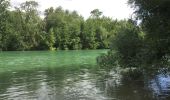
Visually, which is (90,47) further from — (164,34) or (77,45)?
(164,34)

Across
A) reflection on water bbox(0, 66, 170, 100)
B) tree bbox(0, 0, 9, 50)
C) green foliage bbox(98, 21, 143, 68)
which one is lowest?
reflection on water bbox(0, 66, 170, 100)

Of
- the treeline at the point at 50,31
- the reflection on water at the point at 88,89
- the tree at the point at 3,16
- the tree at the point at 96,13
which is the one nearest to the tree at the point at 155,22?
the reflection on water at the point at 88,89

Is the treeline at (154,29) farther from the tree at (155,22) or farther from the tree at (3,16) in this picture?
the tree at (3,16)

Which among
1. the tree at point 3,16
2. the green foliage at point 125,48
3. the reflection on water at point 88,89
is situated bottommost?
the reflection on water at point 88,89

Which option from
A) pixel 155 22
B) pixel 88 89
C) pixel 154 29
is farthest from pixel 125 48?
pixel 155 22

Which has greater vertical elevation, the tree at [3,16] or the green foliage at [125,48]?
the tree at [3,16]

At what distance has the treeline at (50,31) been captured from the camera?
343 feet

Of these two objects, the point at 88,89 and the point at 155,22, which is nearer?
the point at 155,22

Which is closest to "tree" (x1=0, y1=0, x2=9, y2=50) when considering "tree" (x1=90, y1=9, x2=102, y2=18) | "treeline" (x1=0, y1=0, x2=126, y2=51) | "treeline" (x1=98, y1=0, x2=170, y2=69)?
"treeline" (x1=0, y1=0, x2=126, y2=51)

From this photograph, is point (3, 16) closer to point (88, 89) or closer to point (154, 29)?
point (88, 89)

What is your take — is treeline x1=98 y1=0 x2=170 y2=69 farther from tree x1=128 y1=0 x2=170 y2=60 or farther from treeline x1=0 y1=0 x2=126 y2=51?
treeline x1=0 y1=0 x2=126 y2=51

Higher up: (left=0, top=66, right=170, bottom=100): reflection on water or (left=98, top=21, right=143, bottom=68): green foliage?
(left=98, top=21, right=143, bottom=68): green foliage

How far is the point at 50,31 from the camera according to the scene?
365ft

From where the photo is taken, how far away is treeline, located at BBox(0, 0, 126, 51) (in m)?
105
